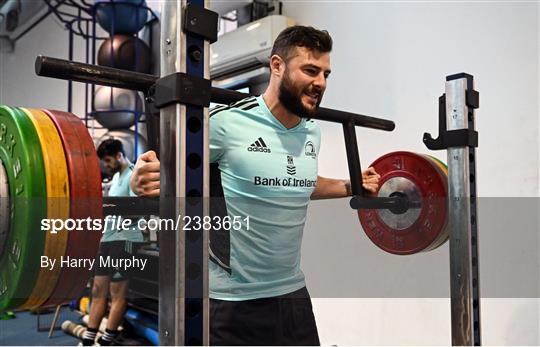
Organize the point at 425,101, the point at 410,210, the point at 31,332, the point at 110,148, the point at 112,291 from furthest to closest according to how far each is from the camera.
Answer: the point at 31,332 < the point at 112,291 < the point at 110,148 < the point at 425,101 < the point at 410,210

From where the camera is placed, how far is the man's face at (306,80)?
1.44 m

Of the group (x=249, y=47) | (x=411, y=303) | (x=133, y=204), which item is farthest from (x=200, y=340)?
(x=249, y=47)

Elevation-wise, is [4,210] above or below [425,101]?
below

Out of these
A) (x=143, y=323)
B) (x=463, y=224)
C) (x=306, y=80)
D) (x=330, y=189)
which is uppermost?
(x=306, y=80)

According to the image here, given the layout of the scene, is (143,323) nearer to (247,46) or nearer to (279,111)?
(247,46)

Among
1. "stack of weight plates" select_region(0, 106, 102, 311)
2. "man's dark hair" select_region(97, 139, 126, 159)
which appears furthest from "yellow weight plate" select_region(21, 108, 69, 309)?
"man's dark hair" select_region(97, 139, 126, 159)

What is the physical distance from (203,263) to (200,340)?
114 mm

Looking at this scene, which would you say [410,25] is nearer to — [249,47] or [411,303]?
[249,47]

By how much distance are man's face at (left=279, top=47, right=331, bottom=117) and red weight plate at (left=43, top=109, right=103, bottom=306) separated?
670 mm

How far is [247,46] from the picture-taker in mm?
3303

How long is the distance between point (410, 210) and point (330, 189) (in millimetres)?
256

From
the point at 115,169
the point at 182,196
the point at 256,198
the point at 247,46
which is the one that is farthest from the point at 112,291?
the point at 182,196

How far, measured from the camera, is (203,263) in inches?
31.6

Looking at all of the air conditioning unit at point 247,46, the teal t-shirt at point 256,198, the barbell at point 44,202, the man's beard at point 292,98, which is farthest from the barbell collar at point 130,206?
the air conditioning unit at point 247,46
